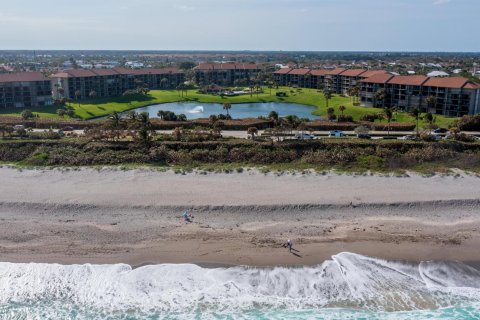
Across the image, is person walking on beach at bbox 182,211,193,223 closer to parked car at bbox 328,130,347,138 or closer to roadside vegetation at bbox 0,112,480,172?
roadside vegetation at bbox 0,112,480,172

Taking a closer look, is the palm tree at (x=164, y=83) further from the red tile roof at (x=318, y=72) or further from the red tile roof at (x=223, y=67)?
the red tile roof at (x=318, y=72)

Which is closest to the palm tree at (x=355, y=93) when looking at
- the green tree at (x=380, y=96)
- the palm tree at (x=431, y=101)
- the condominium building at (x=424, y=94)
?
the condominium building at (x=424, y=94)

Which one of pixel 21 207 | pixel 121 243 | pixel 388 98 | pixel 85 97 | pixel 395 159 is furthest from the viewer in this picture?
pixel 85 97

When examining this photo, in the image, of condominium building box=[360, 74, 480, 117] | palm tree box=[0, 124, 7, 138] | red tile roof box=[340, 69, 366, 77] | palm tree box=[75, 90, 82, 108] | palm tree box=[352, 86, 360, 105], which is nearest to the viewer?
palm tree box=[0, 124, 7, 138]

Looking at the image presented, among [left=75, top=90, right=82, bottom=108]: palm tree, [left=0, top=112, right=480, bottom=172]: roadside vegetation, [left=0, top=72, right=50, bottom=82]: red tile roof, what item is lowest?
[left=0, top=112, right=480, bottom=172]: roadside vegetation

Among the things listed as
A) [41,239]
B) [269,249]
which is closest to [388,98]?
[269,249]

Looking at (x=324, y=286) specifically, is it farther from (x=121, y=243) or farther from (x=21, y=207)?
(x=21, y=207)

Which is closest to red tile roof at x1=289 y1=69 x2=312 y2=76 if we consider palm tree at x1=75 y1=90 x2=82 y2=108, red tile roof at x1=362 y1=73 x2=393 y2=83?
red tile roof at x1=362 y1=73 x2=393 y2=83

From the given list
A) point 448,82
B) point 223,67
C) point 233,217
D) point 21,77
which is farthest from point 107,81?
point 233,217
